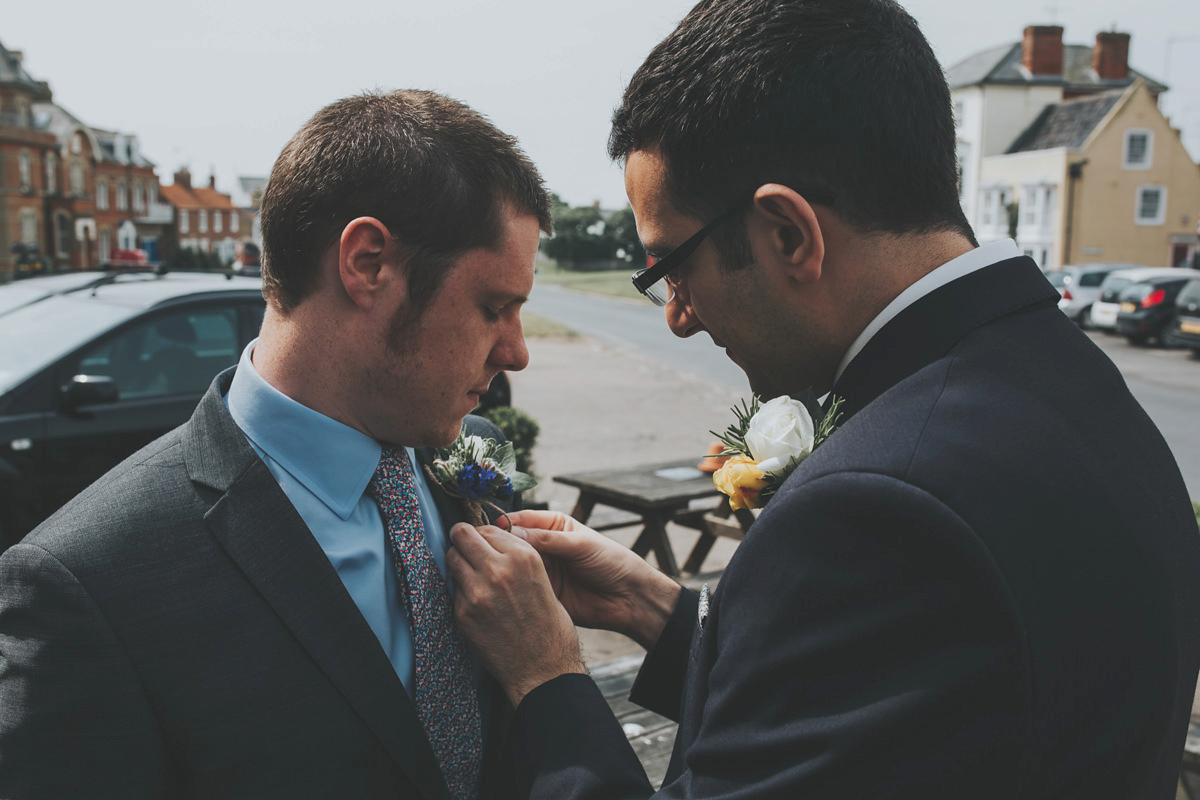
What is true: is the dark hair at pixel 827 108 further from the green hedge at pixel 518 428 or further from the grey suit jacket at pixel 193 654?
the green hedge at pixel 518 428

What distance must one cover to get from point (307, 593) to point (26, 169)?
58024 mm

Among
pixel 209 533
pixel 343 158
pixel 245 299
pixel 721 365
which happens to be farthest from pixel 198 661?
pixel 721 365

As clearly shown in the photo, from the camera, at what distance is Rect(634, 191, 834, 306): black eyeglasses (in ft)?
4.84

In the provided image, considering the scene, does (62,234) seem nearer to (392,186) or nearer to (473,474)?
(473,474)

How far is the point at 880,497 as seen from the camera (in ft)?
3.92

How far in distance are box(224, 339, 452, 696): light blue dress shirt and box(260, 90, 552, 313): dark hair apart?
200mm

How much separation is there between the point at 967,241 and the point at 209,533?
52.0 inches

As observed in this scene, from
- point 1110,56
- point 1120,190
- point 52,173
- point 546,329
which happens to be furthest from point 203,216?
point 1120,190

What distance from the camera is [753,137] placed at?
1.49 metres

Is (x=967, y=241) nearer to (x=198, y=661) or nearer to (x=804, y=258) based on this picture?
(x=804, y=258)

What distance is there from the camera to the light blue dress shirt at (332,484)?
1819 mm

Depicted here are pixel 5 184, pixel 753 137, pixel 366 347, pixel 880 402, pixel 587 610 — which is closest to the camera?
pixel 880 402

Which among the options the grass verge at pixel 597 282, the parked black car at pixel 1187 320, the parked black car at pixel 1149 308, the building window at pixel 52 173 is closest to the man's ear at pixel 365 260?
the parked black car at pixel 1187 320

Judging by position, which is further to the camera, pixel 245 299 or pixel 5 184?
pixel 5 184
